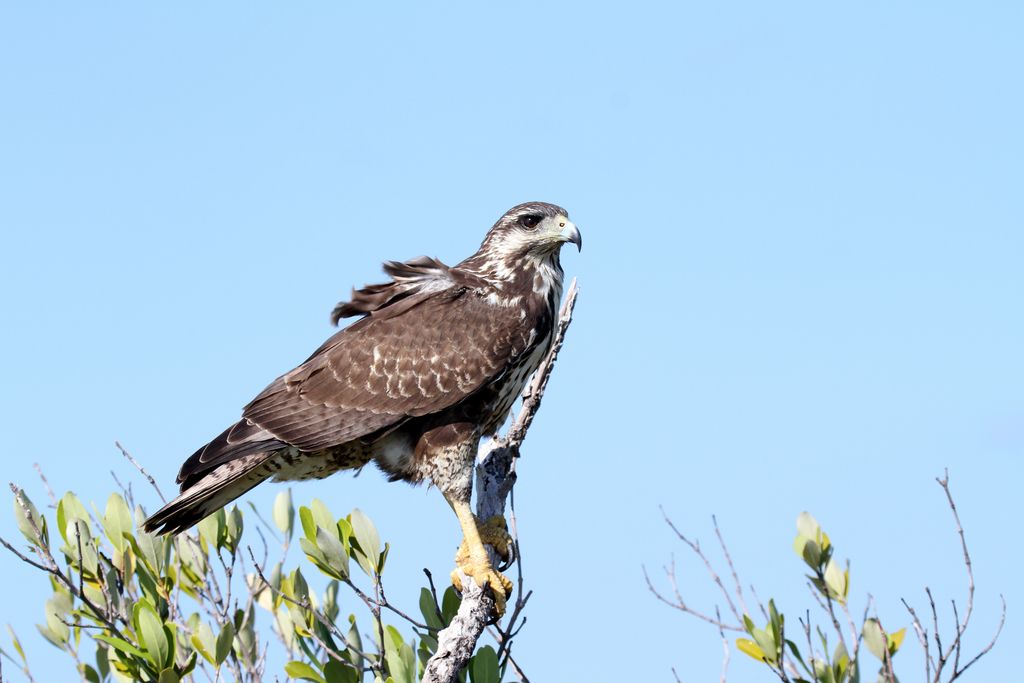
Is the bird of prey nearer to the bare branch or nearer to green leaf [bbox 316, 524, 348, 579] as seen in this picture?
the bare branch

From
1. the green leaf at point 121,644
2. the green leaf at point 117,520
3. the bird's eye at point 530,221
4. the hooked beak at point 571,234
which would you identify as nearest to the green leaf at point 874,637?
the hooked beak at point 571,234

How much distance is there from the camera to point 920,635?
4.87 meters

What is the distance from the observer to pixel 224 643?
15.7 feet

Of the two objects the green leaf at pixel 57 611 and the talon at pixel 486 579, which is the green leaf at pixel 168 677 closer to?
the green leaf at pixel 57 611

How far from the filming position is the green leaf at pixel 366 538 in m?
4.87

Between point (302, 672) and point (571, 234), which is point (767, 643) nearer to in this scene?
point (302, 672)

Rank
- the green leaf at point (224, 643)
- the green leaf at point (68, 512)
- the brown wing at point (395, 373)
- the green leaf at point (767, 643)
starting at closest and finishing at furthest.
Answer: the green leaf at point (224, 643)
the green leaf at point (767, 643)
the green leaf at point (68, 512)
the brown wing at point (395, 373)

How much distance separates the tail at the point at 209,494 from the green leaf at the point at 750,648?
259 cm

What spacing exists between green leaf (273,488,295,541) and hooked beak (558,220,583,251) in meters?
2.14

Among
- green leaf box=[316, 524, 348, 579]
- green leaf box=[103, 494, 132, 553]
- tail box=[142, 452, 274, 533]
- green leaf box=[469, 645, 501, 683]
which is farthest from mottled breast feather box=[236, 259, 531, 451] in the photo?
green leaf box=[469, 645, 501, 683]

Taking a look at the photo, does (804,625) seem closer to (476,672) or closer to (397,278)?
(476,672)

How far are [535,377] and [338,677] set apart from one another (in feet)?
7.66

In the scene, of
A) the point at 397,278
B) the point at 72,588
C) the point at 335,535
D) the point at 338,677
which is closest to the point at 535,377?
the point at 397,278

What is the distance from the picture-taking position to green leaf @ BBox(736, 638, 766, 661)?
502 cm
